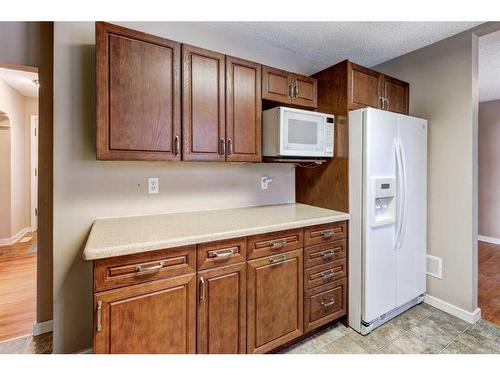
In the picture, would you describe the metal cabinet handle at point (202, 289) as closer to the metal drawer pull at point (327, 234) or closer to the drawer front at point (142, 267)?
the drawer front at point (142, 267)

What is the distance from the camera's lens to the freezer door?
212cm

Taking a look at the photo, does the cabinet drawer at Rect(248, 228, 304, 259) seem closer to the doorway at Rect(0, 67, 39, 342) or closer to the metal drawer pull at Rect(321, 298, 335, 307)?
the metal drawer pull at Rect(321, 298, 335, 307)

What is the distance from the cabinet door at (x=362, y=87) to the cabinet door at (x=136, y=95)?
1.33 meters

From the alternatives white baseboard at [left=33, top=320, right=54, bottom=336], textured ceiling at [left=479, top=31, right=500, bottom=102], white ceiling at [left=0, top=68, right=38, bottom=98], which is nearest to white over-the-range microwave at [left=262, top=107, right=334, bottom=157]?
textured ceiling at [left=479, top=31, right=500, bottom=102]

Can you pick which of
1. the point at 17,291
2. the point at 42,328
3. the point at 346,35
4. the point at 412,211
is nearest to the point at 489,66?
the point at 346,35

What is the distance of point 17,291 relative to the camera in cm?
253

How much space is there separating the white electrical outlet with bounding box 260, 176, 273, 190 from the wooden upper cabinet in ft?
2.30

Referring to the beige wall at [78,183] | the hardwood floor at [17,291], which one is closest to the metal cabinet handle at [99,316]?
the beige wall at [78,183]

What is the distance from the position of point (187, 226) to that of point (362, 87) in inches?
70.1

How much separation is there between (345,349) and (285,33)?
2.52m

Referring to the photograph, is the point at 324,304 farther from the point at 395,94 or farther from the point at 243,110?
the point at 395,94

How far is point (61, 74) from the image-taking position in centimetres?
162

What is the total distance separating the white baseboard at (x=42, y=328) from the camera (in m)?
1.95
